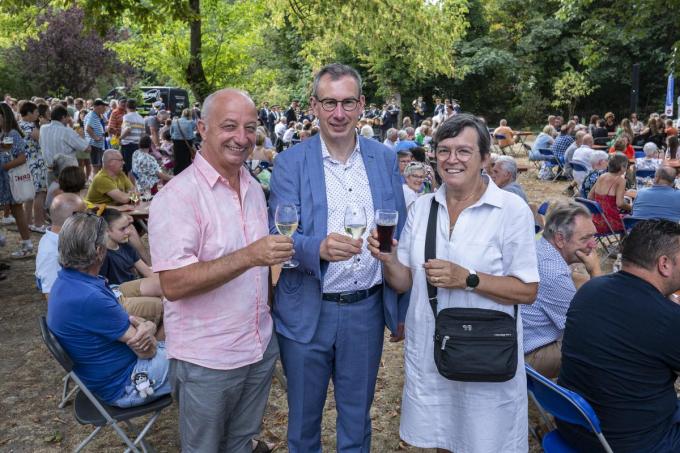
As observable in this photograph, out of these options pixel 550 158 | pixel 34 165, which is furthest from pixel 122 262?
pixel 550 158

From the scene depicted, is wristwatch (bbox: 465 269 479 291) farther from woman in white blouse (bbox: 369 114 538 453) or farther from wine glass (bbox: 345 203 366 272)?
wine glass (bbox: 345 203 366 272)

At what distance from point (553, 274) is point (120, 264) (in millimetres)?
3306

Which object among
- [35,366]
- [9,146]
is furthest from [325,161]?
[9,146]

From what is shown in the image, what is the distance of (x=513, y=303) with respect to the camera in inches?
87.4

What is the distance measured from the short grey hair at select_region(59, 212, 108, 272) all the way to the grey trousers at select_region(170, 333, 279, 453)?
1032 mm

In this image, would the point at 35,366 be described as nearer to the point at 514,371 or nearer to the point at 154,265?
the point at 154,265

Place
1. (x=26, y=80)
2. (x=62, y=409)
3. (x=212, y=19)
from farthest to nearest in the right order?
(x=26, y=80), (x=212, y=19), (x=62, y=409)

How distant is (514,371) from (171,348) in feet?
4.38

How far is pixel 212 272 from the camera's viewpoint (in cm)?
201

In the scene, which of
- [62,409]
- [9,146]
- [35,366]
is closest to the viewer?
[62,409]

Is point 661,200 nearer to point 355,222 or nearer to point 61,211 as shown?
point 355,222

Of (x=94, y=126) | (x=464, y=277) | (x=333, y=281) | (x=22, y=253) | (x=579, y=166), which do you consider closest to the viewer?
(x=464, y=277)

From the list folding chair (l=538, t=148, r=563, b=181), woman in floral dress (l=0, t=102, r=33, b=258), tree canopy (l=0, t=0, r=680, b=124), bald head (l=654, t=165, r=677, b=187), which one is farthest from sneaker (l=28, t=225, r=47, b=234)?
folding chair (l=538, t=148, r=563, b=181)

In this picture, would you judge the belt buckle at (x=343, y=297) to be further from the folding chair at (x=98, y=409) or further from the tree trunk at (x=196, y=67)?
the tree trunk at (x=196, y=67)
